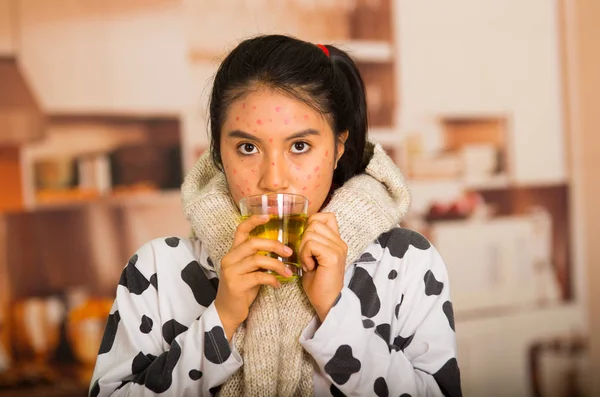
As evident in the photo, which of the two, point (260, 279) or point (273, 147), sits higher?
point (273, 147)

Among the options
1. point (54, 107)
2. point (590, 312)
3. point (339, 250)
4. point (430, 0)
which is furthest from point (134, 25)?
point (590, 312)

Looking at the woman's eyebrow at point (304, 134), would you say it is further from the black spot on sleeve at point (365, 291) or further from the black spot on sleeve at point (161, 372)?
the black spot on sleeve at point (161, 372)

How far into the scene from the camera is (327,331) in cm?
125

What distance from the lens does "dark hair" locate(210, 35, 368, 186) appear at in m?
1.40

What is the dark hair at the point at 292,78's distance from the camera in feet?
4.60

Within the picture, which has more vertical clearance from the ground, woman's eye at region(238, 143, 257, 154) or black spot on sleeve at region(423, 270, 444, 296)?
woman's eye at region(238, 143, 257, 154)

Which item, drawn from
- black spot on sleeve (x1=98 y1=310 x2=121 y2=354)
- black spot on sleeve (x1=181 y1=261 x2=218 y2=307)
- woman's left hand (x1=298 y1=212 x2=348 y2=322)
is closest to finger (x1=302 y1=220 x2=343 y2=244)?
woman's left hand (x1=298 y1=212 x2=348 y2=322)

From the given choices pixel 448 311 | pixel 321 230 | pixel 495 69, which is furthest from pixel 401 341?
pixel 495 69

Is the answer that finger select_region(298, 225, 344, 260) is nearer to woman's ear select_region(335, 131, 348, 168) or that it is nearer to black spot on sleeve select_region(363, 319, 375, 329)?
black spot on sleeve select_region(363, 319, 375, 329)

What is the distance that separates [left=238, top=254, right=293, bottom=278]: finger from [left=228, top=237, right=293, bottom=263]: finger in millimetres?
11

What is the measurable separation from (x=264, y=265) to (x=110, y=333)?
0.41 meters

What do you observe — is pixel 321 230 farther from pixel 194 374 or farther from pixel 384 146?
pixel 384 146

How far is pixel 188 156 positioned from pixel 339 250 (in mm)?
2361

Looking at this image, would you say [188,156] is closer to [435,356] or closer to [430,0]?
[430,0]
